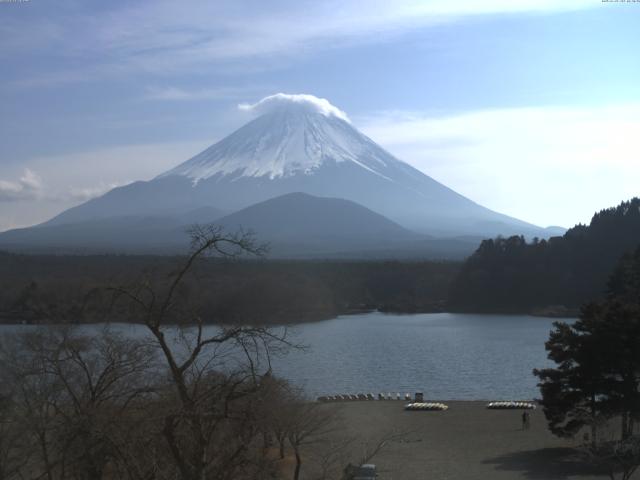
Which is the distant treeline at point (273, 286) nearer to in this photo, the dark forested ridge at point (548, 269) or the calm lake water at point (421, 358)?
the calm lake water at point (421, 358)

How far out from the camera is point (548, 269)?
41938mm

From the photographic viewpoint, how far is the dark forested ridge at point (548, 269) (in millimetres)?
40875

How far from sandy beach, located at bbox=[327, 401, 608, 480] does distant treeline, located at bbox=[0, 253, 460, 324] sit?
2.89 meters

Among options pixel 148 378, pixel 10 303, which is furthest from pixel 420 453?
pixel 10 303

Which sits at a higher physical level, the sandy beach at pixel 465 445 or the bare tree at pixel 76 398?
the bare tree at pixel 76 398

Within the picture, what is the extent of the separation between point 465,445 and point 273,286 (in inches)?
495

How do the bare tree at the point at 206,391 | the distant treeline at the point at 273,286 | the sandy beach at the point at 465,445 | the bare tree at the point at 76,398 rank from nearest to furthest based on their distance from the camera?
the bare tree at the point at 206,391 < the bare tree at the point at 76,398 < the sandy beach at the point at 465,445 < the distant treeline at the point at 273,286

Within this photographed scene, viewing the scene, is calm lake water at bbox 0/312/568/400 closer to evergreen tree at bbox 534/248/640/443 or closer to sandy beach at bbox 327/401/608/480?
sandy beach at bbox 327/401/608/480

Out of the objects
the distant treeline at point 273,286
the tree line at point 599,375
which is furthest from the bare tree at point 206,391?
the tree line at point 599,375

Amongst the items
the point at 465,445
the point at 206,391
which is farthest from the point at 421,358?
the point at 206,391

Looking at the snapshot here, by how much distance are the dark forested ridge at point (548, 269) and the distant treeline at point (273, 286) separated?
8.51 feet

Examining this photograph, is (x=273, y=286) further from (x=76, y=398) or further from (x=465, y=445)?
(x=76, y=398)

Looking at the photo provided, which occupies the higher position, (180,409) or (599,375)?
(180,409)

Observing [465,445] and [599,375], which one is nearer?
[599,375]
